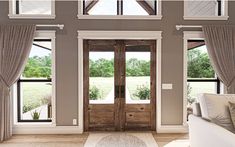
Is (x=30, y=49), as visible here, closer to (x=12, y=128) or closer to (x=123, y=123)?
(x=12, y=128)

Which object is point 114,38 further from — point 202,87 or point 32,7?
point 202,87

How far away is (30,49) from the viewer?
5527mm

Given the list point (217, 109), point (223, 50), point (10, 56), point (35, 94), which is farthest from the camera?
point (35, 94)

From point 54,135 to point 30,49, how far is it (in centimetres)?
189

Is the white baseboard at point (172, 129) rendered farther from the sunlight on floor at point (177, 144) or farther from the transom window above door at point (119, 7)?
the transom window above door at point (119, 7)

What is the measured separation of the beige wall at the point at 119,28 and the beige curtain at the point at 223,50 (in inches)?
10.6

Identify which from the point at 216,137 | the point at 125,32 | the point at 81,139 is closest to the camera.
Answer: the point at 216,137

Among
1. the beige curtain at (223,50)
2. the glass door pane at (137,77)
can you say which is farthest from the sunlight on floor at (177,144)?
the beige curtain at (223,50)

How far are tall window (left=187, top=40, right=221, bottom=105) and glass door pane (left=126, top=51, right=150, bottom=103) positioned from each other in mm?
957

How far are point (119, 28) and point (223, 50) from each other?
2264mm

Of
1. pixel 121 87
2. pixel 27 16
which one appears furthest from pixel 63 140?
pixel 27 16

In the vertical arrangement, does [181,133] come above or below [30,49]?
below

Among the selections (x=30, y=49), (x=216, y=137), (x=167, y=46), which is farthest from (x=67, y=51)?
(x=216, y=137)

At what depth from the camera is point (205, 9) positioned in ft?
19.5
